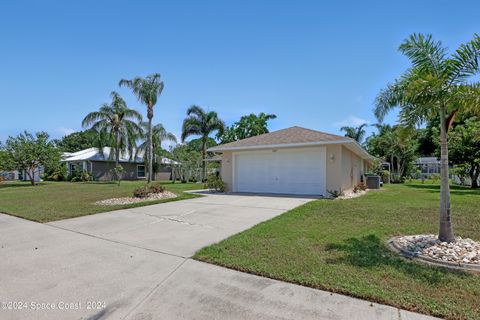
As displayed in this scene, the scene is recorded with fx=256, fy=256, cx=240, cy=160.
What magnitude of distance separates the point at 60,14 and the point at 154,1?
11.1 feet

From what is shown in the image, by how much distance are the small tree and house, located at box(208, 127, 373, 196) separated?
18.8 meters

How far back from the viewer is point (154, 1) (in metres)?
9.25

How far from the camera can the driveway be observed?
110 inches

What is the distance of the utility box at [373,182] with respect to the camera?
1928 cm

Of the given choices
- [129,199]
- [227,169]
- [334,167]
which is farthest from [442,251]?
[227,169]


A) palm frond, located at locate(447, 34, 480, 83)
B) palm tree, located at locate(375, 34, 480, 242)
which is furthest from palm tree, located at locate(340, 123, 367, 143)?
palm frond, located at locate(447, 34, 480, 83)

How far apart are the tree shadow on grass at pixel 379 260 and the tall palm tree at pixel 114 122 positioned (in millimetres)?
26452

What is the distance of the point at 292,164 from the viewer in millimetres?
13609

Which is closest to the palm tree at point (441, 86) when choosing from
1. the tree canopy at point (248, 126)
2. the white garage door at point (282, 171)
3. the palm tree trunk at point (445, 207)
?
the palm tree trunk at point (445, 207)

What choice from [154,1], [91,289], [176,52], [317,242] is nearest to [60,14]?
[154,1]

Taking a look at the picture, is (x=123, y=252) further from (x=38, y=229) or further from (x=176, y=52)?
(x=176, y=52)

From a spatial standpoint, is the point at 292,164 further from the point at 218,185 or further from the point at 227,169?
the point at 218,185

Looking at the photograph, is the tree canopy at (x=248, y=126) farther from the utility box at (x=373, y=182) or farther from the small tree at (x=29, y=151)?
the small tree at (x=29, y=151)

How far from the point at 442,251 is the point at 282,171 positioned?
9719 millimetres
